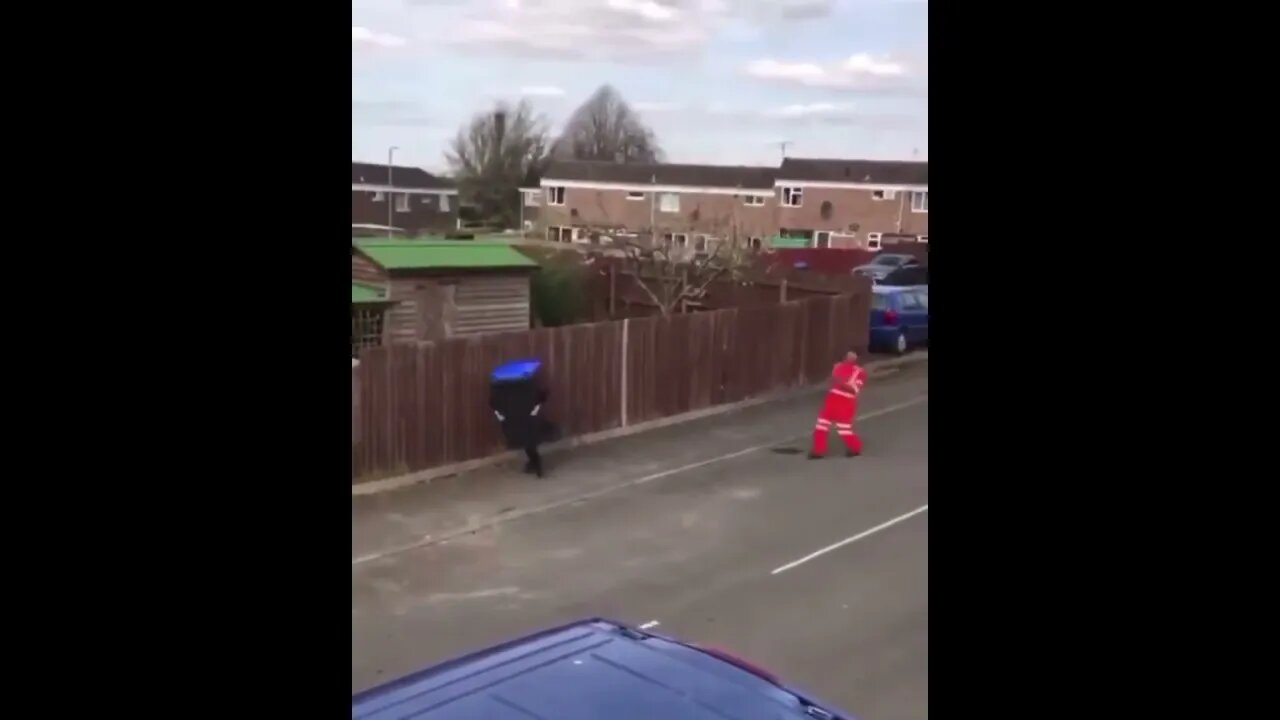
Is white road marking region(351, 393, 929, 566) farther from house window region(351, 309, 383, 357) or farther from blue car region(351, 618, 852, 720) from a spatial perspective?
blue car region(351, 618, 852, 720)

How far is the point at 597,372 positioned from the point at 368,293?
3.16ft

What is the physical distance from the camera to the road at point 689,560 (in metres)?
2.28

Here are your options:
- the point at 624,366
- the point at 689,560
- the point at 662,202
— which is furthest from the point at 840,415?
the point at 662,202

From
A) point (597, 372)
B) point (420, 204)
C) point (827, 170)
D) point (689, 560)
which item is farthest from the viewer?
point (827, 170)

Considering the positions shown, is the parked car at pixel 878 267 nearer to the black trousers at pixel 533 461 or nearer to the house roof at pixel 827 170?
the house roof at pixel 827 170

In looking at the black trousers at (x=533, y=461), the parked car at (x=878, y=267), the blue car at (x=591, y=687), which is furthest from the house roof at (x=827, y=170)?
the blue car at (x=591, y=687)

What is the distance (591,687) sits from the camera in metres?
1.09

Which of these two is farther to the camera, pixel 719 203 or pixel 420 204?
pixel 719 203

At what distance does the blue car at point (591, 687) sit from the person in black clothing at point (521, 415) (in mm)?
2777

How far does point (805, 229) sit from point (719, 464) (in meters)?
2.54

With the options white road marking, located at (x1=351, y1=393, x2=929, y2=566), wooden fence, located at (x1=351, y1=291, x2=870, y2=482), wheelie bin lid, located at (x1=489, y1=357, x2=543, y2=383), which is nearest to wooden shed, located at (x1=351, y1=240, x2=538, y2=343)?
wheelie bin lid, located at (x1=489, y1=357, x2=543, y2=383)

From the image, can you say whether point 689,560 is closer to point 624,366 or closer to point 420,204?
point 624,366
